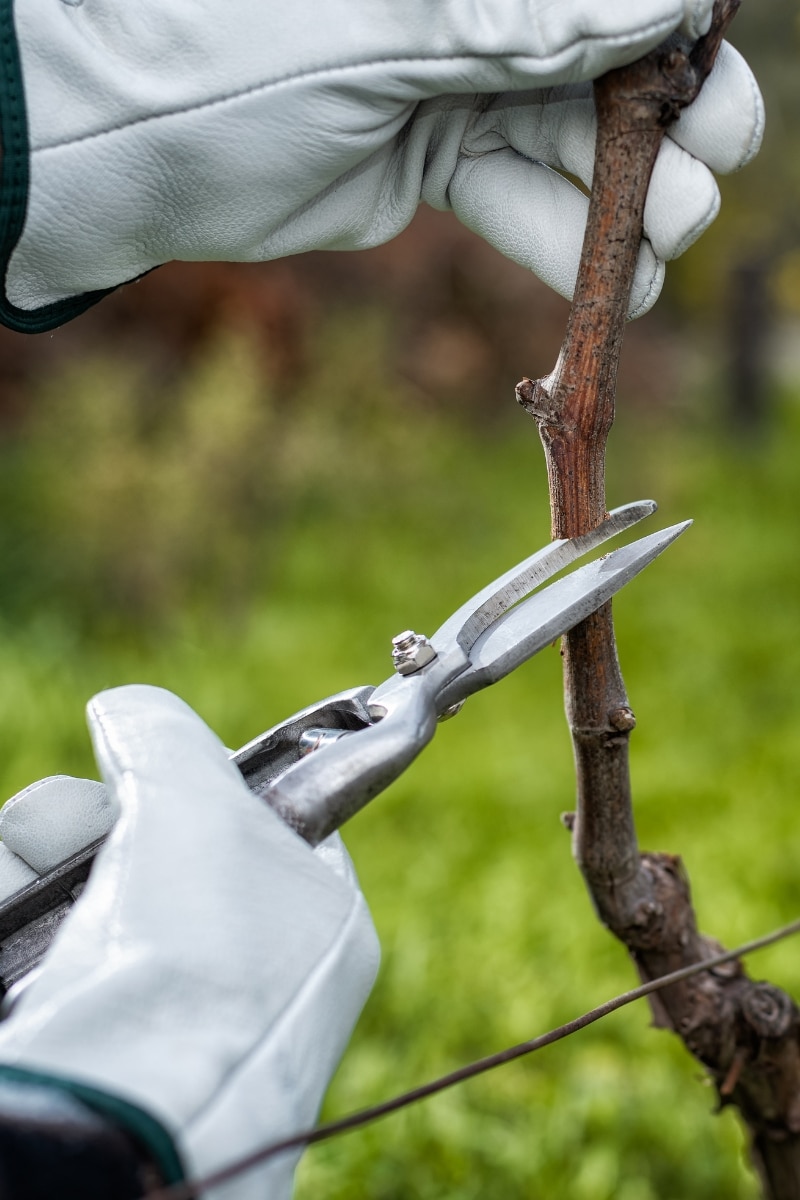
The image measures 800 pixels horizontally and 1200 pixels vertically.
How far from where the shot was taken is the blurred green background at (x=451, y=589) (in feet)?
7.73

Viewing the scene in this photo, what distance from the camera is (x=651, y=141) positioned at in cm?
97

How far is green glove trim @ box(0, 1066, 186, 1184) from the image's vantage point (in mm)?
642

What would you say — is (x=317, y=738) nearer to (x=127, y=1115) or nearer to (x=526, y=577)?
(x=526, y=577)

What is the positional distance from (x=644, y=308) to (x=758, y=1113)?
1038 millimetres

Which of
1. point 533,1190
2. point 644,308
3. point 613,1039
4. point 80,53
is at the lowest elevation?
point 613,1039

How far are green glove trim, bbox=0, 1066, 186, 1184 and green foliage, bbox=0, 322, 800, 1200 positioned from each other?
1390 mm

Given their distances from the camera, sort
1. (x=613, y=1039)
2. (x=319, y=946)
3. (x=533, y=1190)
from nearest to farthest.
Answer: (x=319, y=946) < (x=533, y=1190) < (x=613, y=1039)

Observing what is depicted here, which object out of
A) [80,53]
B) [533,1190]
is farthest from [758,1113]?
[80,53]

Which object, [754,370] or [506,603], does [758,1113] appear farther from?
[754,370]

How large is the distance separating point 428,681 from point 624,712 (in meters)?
0.29

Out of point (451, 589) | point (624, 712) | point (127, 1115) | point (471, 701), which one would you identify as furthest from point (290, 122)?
point (451, 589)

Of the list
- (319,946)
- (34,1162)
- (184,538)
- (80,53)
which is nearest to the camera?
(34,1162)

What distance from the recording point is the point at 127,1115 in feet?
2.11

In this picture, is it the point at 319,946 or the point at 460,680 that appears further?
the point at 460,680
